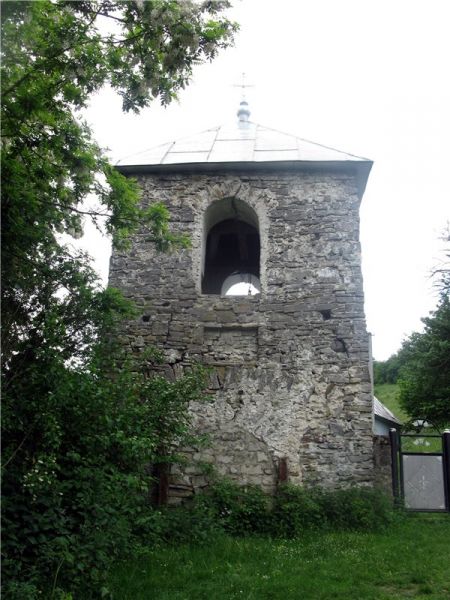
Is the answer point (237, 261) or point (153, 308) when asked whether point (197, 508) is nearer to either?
point (153, 308)

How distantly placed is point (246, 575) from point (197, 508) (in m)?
1.75

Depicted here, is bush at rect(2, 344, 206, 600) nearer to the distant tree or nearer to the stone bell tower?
the stone bell tower

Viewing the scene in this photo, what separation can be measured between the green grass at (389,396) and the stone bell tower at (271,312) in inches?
702

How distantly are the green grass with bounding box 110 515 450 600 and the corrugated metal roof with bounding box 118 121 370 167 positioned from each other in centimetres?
528

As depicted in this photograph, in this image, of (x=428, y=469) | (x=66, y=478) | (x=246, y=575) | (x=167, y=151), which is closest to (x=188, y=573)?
(x=246, y=575)

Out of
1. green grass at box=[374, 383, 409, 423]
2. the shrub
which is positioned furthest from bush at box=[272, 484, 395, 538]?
green grass at box=[374, 383, 409, 423]

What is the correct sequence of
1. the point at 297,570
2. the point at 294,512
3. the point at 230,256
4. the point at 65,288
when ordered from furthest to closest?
1. the point at 230,256
2. the point at 294,512
3. the point at 65,288
4. the point at 297,570

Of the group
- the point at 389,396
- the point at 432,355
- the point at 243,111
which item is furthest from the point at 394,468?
the point at 389,396

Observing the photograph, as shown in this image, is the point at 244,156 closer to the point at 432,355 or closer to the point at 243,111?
the point at 243,111

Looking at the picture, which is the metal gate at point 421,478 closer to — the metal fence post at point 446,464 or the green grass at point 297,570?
the metal fence post at point 446,464

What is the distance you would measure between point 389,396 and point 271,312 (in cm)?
2301

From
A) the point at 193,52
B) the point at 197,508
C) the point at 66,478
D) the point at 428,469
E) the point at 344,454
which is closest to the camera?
the point at 193,52

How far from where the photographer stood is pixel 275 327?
7.72m

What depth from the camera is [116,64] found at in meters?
4.67
